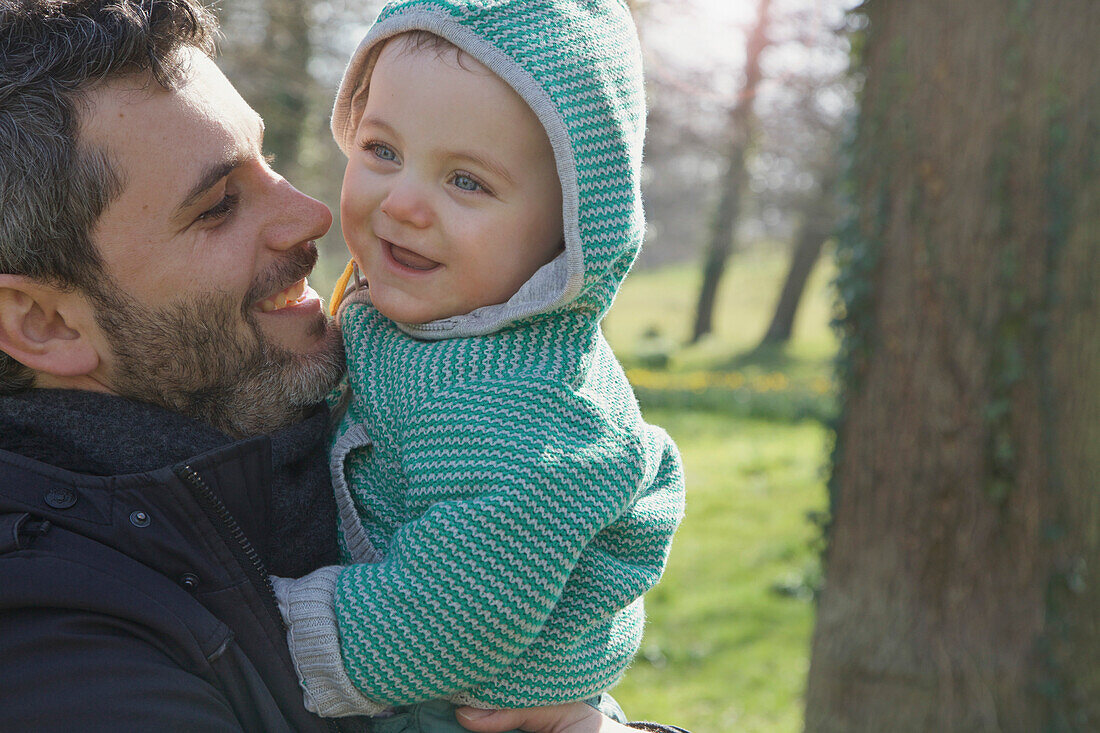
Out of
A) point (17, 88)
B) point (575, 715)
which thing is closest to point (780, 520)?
point (575, 715)

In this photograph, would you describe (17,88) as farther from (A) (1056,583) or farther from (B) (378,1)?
(B) (378,1)

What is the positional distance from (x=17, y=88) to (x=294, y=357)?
0.72 meters

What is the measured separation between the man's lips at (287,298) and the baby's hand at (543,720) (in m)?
0.92

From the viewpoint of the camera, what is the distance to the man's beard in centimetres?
208

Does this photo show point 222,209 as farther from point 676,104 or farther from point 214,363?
point 676,104

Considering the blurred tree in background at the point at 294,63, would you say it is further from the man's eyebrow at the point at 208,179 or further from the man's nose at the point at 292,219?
the man's eyebrow at the point at 208,179

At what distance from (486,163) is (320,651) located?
928mm

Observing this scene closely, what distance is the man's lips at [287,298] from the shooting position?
2184 millimetres

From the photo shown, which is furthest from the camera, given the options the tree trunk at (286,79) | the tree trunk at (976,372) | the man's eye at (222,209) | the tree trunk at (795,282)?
the tree trunk at (795,282)

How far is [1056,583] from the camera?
13.9 feet

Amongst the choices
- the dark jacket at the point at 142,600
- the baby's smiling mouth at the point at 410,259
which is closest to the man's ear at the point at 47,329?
the dark jacket at the point at 142,600

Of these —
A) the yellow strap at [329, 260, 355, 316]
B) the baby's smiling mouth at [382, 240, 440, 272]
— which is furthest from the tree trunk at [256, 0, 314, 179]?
the baby's smiling mouth at [382, 240, 440, 272]

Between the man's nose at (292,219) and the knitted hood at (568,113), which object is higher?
the knitted hood at (568,113)

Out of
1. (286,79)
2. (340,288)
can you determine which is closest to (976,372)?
(340,288)
